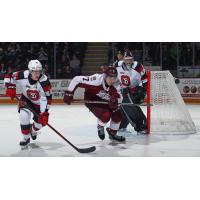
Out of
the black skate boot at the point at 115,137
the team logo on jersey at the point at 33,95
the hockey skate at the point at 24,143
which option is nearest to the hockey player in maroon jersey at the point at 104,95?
the black skate boot at the point at 115,137

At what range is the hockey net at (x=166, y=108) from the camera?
15.7 ft

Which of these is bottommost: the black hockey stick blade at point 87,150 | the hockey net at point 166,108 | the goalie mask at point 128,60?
the black hockey stick blade at point 87,150

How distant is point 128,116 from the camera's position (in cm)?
Answer: 470

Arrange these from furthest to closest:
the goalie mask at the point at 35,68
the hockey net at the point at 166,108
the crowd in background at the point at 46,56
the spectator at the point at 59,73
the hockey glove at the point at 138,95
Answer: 1. the spectator at the point at 59,73
2. the crowd in background at the point at 46,56
3. the hockey net at the point at 166,108
4. the hockey glove at the point at 138,95
5. the goalie mask at the point at 35,68

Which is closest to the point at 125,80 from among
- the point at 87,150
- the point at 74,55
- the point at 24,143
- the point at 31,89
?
the point at 87,150

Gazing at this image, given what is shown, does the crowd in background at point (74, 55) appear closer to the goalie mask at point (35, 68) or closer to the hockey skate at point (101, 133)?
the hockey skate at point (101, 133)

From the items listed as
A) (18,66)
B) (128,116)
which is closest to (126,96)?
(128,116)

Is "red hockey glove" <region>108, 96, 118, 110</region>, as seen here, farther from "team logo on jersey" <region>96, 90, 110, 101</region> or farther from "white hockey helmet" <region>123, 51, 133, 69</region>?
"white hockey helmet" <region>123, 51, 133, 69</region>

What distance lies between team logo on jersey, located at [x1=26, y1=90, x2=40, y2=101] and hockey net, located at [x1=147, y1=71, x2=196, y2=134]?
134 centimetres

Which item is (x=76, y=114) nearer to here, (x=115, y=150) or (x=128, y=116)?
(x=128, y=116)

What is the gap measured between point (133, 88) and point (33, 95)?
3.98ft

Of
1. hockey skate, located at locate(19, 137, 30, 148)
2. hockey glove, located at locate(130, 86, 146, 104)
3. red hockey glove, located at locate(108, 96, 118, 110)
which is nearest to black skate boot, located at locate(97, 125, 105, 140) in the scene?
red hockey glove, located at locate(108, 96, 118, 110)

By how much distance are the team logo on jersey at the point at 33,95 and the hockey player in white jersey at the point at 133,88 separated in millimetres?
1002

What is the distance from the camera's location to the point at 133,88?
4715 millimetres
